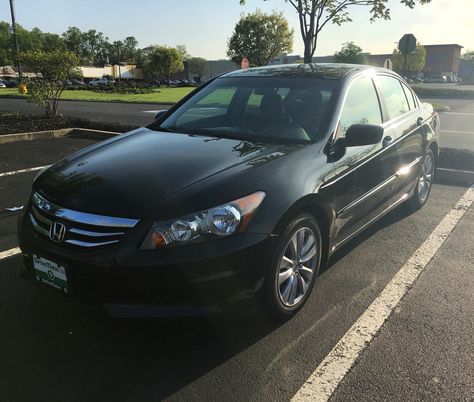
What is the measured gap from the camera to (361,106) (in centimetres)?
416

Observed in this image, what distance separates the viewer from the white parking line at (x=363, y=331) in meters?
2.54

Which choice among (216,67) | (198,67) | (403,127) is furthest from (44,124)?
(198,67)

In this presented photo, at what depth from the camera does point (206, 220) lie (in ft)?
8.67

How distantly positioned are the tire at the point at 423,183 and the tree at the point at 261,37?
5422 centimetres

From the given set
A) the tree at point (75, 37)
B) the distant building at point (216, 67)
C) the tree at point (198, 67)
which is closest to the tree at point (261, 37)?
the distant building at point (216, 67)

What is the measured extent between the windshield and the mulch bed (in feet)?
22.6

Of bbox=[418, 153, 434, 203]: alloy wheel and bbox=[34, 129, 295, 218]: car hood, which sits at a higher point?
bbox=[34, 129, 295, 218]: car hood

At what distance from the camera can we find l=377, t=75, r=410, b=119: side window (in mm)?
4676

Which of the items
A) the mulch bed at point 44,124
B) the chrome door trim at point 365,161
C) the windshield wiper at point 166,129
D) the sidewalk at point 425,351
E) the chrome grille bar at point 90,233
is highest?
the windshield wiper at point 166,129

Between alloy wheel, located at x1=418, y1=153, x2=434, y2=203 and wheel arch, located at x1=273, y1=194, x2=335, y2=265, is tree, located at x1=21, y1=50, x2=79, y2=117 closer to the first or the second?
alloy wheel, located at x1=418, y1=153, x2=434, y2=203

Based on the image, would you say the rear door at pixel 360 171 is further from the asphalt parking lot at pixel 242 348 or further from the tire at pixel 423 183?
the tire at pixel 423 183

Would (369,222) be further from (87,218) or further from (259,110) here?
(87,218)

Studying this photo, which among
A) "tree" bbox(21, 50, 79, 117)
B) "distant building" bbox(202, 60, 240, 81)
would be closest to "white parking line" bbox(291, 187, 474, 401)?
"tree" bbox(21, 50, 79, 117)

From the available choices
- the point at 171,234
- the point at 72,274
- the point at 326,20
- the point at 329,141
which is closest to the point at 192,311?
the point at 171,234
